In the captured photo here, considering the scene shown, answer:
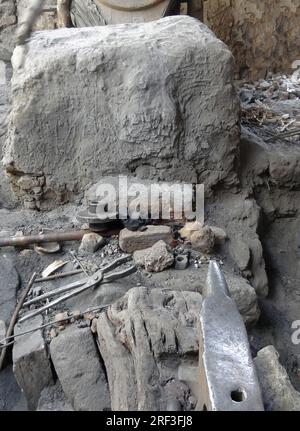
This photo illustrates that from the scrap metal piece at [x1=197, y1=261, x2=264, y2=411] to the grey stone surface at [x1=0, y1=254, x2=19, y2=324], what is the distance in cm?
121

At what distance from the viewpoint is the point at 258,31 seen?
209 inches

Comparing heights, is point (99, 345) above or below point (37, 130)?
below

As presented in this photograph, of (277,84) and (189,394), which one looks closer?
(189,394)

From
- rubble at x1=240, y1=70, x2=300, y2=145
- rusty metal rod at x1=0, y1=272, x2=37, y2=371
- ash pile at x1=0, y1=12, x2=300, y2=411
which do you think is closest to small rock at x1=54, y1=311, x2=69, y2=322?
ash pile at x1=0, y1=12, x2=300, y2=411

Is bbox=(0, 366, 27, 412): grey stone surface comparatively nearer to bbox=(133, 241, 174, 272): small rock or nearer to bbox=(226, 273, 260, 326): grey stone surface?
bbox=(133, 241, 174, 272): small rock

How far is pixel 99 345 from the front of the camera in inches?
83.5

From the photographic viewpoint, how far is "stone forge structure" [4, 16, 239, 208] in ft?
9.22

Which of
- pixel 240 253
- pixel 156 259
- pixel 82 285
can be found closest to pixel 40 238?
pixel 82 285

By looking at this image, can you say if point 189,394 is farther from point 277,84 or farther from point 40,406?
point 277,84

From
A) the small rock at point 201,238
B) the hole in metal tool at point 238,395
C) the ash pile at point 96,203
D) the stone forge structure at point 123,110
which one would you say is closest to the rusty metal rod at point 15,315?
the ash pile at point 96,203

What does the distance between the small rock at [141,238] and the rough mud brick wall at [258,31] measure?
11.2 feet

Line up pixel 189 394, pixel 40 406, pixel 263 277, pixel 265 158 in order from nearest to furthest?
pixel 189 394 < pixel 40 406 < pixel 263 277 < pixel 265 158

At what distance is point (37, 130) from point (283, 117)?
2186 millimetres
